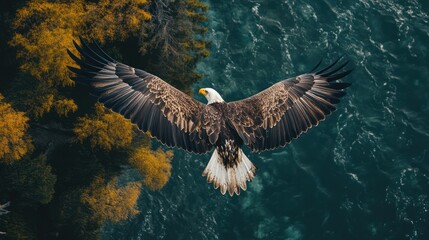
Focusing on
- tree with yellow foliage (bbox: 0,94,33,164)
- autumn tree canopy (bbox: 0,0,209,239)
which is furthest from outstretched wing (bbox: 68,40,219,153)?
autumn tree canopy (bbox: 0,0,209,239)

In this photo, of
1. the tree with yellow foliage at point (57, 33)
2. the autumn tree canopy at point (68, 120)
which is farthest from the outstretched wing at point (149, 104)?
the tree with yellow foliage at point (57, 33)

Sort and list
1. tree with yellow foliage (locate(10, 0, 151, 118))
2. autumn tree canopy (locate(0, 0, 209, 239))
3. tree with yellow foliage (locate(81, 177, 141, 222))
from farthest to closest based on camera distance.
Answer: tree with yellow foliage (locate(81, 177, 141, 222))
tree with yellow foliage (locate(10, 0, 151, 118))
autumn tree canopy (locate(0, 0, 209, 239))

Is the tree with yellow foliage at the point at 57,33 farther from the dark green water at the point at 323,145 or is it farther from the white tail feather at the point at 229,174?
the white tail feather at the point at 229,174

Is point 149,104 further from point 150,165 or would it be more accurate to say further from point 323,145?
point 323,145

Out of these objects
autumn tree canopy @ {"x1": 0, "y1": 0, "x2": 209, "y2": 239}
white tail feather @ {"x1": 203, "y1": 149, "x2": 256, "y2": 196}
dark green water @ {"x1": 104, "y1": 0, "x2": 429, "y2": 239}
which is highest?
white tail feather @ {"x1": 203, "y1": 149, "x2": 256, "y2": 196}

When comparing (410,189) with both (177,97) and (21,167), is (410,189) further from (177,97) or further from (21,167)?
(177,97)

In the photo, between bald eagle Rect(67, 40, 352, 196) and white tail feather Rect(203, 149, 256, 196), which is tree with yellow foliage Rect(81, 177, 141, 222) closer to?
bald eagle Rect(67, 40, 352, 196)

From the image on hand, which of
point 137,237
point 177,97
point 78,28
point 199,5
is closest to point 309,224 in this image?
point 137,237

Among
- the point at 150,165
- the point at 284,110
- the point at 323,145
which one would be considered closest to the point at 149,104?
the point at 284,110
